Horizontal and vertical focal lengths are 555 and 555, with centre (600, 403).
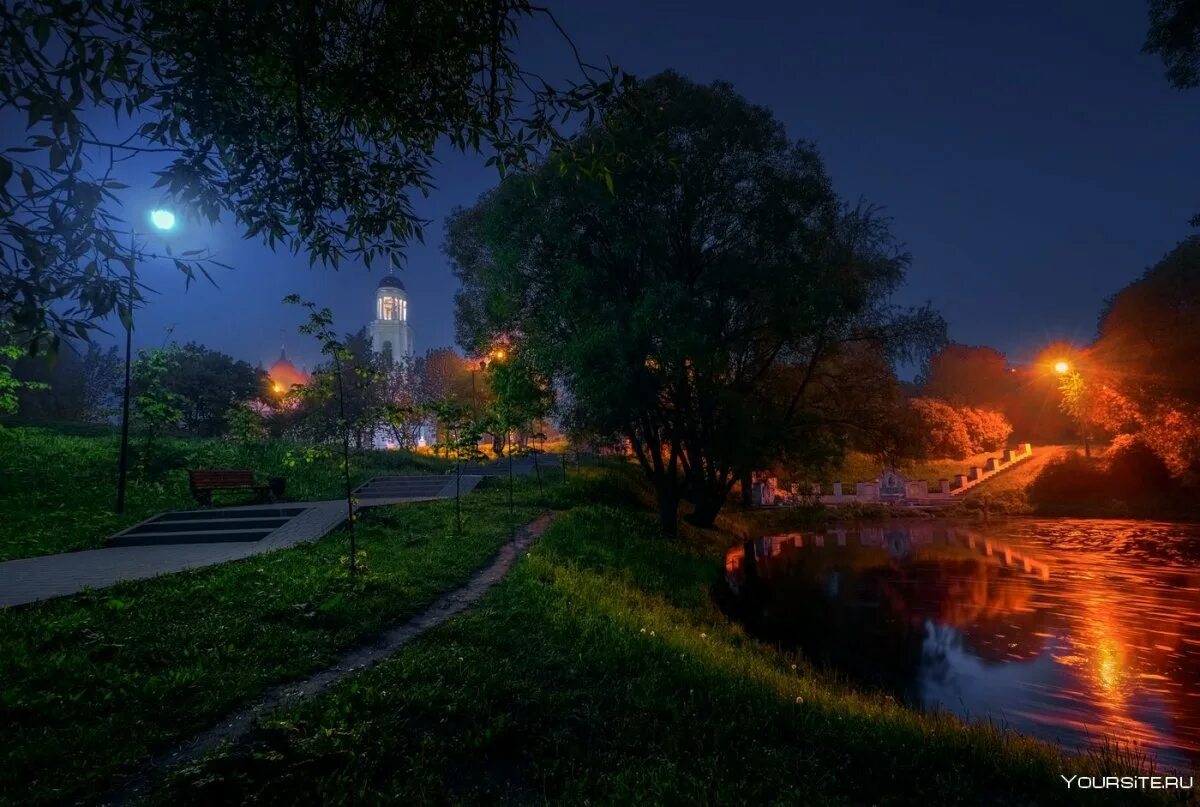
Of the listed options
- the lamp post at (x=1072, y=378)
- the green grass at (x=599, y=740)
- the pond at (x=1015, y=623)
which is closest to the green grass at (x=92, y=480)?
the green grass at (x=599, y=740)

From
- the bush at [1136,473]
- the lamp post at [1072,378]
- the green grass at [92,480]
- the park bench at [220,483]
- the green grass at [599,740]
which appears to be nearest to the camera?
the green grass at [599,740]

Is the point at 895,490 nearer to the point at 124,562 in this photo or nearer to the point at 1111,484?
the point at 1111,484

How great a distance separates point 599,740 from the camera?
5.21 m

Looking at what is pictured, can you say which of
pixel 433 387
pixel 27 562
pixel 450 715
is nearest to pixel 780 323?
pixel 450 715

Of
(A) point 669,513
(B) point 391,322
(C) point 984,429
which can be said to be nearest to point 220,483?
(A) point 669,513

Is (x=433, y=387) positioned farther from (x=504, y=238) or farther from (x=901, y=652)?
(x=901, y=652)

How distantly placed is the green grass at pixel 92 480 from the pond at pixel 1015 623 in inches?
448

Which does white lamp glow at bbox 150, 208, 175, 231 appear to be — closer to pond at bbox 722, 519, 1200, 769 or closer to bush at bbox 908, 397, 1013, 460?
pond at bbox 722, 519, 1200, 769

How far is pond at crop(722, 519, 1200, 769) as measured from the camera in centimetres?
816

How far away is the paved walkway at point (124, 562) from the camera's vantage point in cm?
961

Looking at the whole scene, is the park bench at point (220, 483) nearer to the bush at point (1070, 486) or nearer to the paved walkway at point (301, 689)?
the paved walkway at point (301, 689)

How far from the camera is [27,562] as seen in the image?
480 inches

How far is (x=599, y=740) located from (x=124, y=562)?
40.7ft

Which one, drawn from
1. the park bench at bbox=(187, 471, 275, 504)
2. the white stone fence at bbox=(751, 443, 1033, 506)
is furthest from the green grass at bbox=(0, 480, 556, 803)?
the white stone fence at bbox=(751, 443, 1033, 506)
